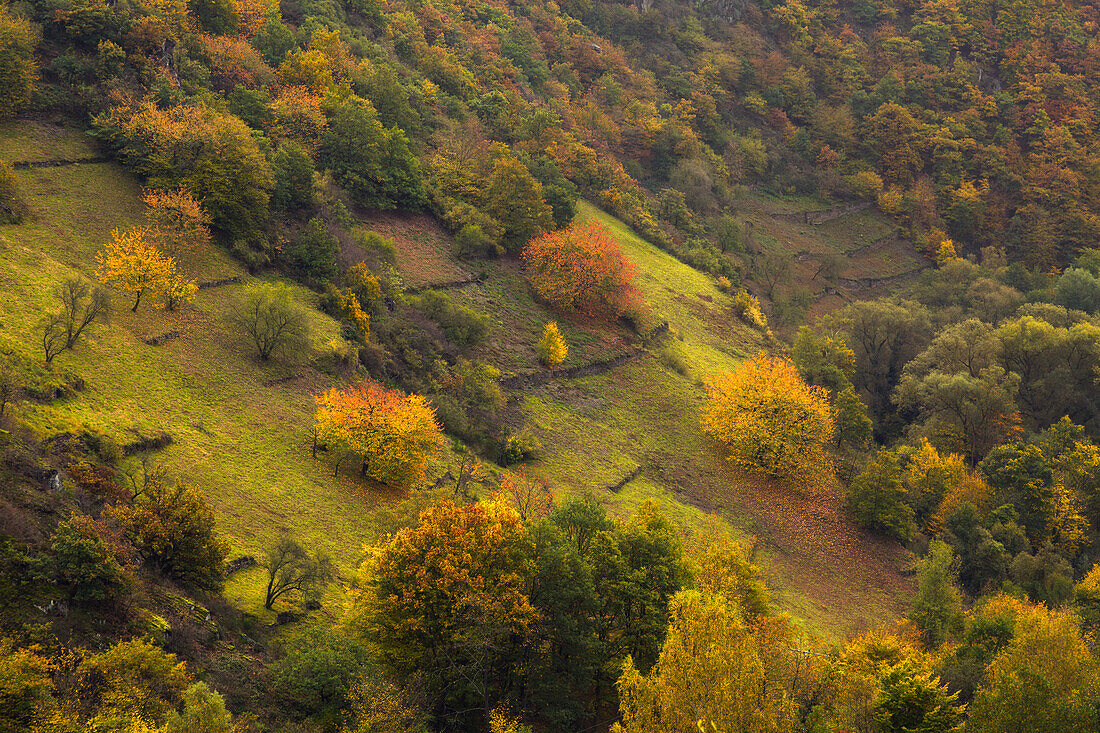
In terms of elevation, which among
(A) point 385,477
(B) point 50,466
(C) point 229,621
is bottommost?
(A) point 385,477

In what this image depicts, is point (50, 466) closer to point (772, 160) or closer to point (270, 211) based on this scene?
point (270, 211)

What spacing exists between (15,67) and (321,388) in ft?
87.4

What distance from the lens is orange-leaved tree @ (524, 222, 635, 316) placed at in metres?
65.1

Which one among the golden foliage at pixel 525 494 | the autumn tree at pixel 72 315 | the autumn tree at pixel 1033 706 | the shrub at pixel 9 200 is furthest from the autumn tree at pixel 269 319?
the autumn tree at pixel 1033 706

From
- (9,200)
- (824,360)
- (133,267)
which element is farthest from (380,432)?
(824,360)

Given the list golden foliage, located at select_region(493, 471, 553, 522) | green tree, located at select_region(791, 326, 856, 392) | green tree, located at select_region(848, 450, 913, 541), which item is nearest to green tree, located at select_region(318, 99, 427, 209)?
golden foliage, located at select_region(493, 471, 553, 522)

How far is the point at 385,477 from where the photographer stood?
131 feet

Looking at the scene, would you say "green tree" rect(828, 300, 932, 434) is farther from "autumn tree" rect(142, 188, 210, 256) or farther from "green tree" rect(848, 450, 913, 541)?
"autumn tree" rect(142, 188, 210, 256)

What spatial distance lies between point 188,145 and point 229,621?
32941 mm

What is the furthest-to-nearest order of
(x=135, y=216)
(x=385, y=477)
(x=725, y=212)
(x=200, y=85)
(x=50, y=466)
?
(x=725, y=212) → (x=200, y=85) → (x=135, y=216) → (x=385, y=477) → (x=50, y=466)

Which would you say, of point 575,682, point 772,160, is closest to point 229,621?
point 575,682

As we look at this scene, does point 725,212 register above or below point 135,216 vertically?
below

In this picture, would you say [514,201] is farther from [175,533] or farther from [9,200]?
[175,533]

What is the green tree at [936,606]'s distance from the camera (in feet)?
143
